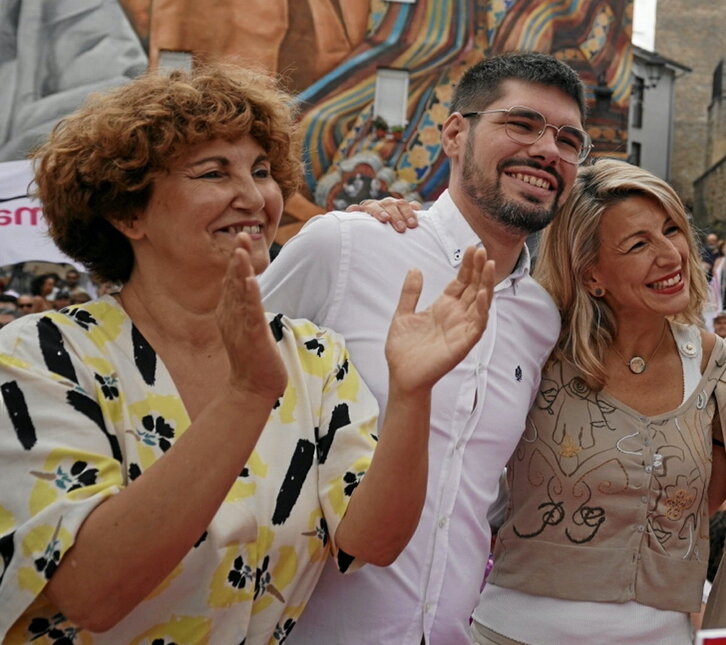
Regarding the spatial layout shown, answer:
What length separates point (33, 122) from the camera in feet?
51.5

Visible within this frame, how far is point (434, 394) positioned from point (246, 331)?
98 cm

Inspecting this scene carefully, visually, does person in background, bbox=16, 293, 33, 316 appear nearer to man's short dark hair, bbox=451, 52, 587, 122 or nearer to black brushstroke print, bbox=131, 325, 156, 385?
man's short dark hair, bbox=451, 52, 587, 122

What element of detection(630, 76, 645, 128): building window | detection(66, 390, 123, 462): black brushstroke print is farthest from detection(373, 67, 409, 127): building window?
detection(630, 76, 645, 128): building window

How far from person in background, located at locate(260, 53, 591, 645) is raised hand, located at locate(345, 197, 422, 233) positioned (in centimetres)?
3

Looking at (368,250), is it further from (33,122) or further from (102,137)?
(33,122)

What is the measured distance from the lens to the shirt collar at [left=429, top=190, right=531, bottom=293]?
116 inches

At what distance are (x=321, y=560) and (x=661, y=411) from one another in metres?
1.26

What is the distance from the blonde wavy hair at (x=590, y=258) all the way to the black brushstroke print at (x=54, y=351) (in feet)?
5.29

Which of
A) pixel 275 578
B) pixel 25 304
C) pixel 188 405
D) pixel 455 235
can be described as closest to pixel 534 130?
pixel 455 235

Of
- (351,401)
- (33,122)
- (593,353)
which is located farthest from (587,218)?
(33,122)

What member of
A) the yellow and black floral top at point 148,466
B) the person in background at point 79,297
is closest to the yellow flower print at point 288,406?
the yellow and black floral top at point 148,466

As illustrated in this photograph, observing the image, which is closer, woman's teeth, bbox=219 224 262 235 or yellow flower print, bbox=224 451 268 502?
yellow flower print, bbox=224 451 268 502

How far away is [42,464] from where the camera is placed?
189cm

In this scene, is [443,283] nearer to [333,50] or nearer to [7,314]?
[7,314]
